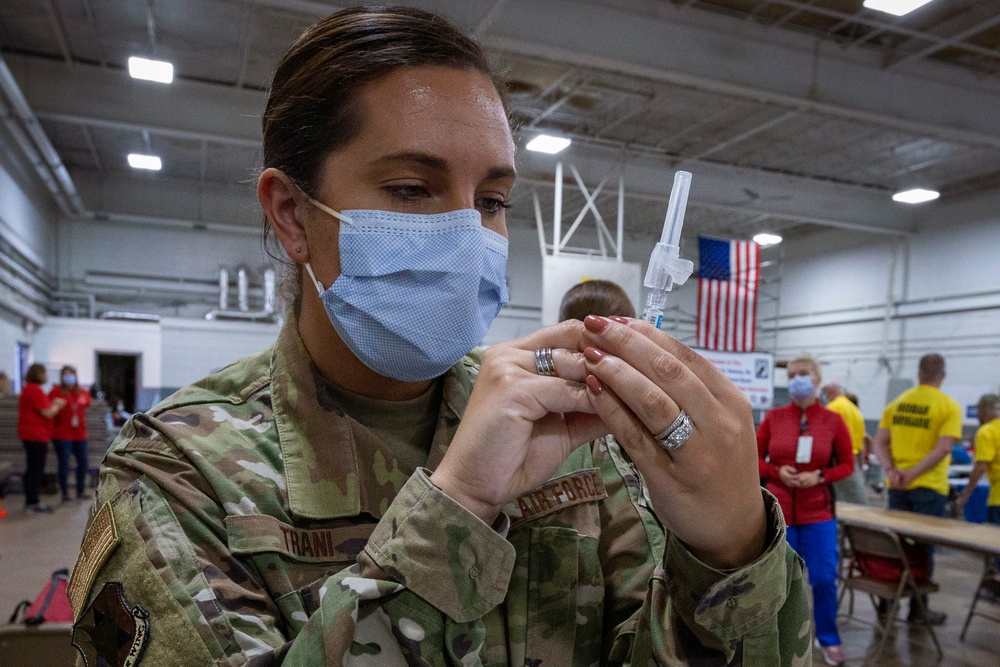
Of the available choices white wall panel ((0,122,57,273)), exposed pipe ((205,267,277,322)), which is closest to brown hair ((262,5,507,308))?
white wall panel ((0,122,57,273))

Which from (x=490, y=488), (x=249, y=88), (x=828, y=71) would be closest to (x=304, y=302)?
(x=490, y=488)

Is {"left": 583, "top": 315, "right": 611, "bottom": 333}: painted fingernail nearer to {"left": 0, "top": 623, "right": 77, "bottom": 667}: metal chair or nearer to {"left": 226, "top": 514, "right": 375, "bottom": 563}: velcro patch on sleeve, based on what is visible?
{"left": 226, "top": 514, "right": 375, "bottom": 563}: velcro patch on sleeve

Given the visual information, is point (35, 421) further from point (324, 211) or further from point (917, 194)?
point (917, 194)

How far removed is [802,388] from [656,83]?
5.15 meters

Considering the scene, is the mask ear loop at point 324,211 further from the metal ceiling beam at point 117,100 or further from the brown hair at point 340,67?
the metal ceiling beam at point 117,100

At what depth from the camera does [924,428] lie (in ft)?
16.1

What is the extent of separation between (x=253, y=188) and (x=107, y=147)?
1241 centimetres

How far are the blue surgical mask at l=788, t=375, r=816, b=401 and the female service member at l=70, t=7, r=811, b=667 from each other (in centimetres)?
362

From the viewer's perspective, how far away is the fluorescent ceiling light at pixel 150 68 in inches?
269

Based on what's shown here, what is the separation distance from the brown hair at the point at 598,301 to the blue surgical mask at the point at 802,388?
184cm

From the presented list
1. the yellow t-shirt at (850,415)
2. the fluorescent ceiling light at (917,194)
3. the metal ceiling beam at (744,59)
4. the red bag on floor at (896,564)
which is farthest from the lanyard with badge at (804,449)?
the fluorescent ceiling light at (917,194)

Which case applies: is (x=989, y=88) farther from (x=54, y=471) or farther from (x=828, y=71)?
(x=54, y=471)

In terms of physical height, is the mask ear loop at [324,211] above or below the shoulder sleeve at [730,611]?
above

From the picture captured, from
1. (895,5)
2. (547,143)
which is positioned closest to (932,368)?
(895,5)
